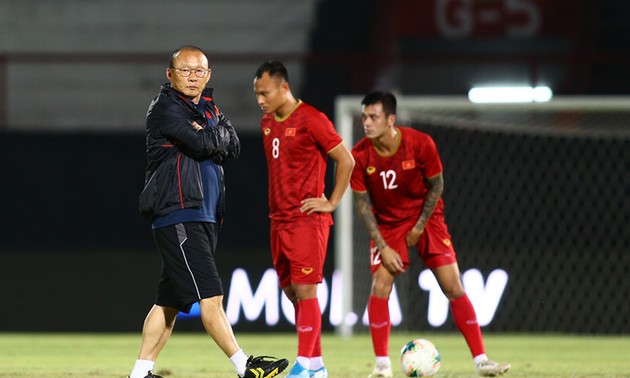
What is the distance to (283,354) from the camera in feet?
29.6

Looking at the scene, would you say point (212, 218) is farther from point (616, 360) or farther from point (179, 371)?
point (616, 360)

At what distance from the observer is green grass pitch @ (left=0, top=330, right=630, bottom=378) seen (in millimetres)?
7252

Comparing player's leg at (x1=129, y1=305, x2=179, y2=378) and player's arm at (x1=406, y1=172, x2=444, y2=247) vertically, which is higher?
player's arm at (x1=406, y1=172, x2=444, y2=247)

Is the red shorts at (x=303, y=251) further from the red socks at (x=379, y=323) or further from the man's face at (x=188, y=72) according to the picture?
the man's face at (x=188, y=72)

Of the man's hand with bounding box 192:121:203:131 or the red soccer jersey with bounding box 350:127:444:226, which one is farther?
the red soccer jersey with bounding box 350:127:444:226

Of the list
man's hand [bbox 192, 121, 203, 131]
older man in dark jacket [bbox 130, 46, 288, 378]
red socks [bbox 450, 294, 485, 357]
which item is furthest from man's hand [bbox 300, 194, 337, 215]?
red socks [bbox 450, 294, 485, 357]

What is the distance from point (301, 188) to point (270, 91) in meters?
0.53

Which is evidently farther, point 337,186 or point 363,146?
point 363,146

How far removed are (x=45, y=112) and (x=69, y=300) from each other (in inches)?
107

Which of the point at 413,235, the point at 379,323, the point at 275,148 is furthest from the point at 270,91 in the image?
the point at 379,323

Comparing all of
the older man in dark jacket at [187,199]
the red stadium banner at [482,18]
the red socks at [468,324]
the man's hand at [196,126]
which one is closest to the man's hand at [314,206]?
the older man in dark jacket at [187,199]

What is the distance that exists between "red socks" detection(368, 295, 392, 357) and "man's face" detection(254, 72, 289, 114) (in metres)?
1.45

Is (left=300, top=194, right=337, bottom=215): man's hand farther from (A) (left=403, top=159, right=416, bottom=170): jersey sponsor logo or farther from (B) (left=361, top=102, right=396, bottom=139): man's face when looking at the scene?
(A) (left=403, top=159, right=416, bottom=170): jersey sponsor logo

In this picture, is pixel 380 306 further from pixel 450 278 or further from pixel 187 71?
pixel 187 71
